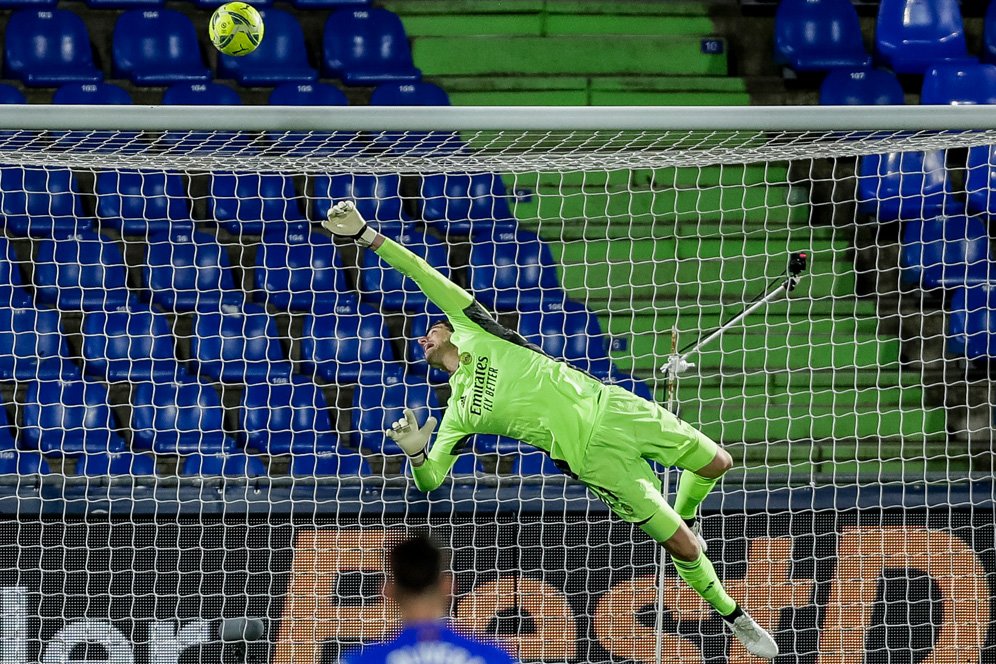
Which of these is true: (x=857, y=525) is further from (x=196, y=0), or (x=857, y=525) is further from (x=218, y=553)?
(x=196, y=0)

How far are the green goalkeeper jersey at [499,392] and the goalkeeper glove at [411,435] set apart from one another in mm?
89

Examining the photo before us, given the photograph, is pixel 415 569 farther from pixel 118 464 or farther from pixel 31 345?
pixel 31 345

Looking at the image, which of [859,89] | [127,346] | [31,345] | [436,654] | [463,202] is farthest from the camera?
[859,89]

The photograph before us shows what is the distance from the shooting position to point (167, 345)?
7.37 meters

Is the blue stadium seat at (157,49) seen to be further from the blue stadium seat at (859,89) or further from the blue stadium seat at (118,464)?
the blue stadium seat at (859,89)

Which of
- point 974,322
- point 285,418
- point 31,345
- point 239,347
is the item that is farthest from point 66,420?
point 974,322

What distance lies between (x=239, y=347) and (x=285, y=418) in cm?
51

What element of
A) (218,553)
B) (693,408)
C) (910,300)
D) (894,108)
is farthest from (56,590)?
(910,300)

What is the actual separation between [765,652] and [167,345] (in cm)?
389

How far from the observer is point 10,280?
745cm

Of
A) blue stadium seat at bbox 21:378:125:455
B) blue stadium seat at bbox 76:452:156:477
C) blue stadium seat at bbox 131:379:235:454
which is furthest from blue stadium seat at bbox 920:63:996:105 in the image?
blue stadium seat at bbox 21:378:125:455

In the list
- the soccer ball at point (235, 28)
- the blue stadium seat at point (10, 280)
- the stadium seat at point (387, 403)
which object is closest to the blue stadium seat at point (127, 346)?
the blue stadium seat at point (10, 280)

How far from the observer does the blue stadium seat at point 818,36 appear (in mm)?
8109

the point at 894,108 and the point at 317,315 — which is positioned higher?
the point at 894,108
